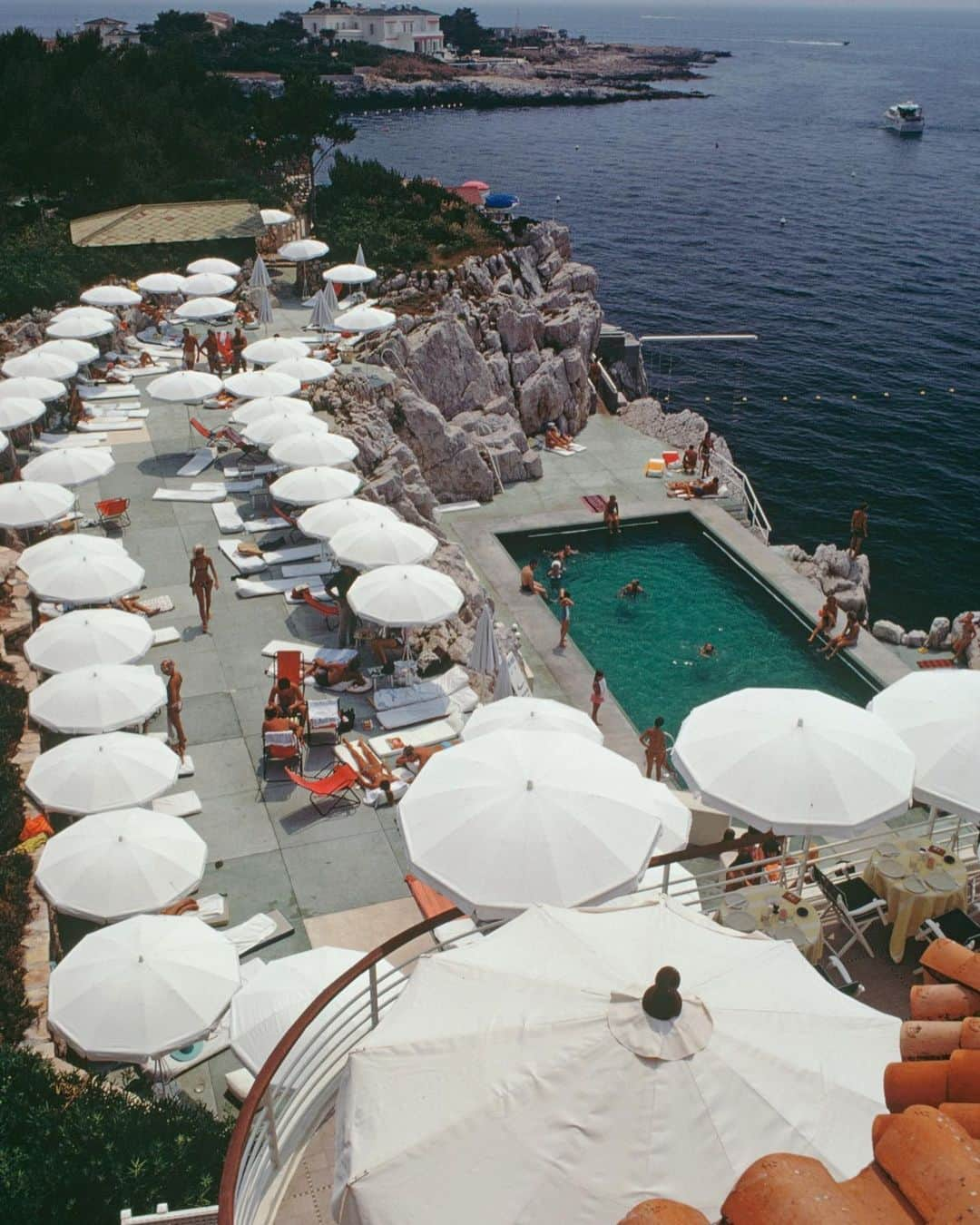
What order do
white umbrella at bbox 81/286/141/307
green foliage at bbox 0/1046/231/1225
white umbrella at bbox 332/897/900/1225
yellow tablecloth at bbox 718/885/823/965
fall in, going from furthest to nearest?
1. white umbrella at bbox 81/286/141/307
2. yellow tablecloth at bbox 718/885/823/965
3. green foliage at bbox 0/1046/231/1225
4. white umbrella at bbox 332/897/900/1225

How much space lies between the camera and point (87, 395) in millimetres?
29266

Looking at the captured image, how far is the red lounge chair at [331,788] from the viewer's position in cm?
1511

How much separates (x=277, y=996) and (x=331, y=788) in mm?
4570

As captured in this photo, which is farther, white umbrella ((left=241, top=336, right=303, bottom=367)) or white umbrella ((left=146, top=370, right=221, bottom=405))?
white umbrella ((left=241, top=336, right=303, bottom=367))

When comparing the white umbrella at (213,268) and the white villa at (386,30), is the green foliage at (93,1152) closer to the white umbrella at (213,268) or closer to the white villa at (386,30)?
the white umbrella at (213,268)

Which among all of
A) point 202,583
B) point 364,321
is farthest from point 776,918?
point 364,321

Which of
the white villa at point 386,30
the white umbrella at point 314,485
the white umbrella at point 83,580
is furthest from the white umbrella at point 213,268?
the white villa at point 386,30

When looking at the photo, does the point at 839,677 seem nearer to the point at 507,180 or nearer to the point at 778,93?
the point at 507,180

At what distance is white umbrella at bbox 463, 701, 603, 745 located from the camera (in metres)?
14.5

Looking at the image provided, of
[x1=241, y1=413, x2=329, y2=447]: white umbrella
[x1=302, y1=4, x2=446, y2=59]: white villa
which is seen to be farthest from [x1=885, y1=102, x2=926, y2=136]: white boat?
[x1=241, y1=413, x2=329, y2=447]: white umbrella

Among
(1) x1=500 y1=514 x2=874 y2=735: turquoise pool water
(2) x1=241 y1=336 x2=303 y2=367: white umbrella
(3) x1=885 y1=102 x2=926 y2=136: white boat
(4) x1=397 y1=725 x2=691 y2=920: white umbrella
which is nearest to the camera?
(4) x1=397 y1=725 x2=691 y2=920: white umbrella

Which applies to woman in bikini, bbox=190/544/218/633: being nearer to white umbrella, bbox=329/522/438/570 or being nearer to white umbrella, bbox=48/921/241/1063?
white umbrella, bbox=329/522/438/570

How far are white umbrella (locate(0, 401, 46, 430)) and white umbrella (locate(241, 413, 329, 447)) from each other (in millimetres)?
4380

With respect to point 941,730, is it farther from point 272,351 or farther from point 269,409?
point 272,351
